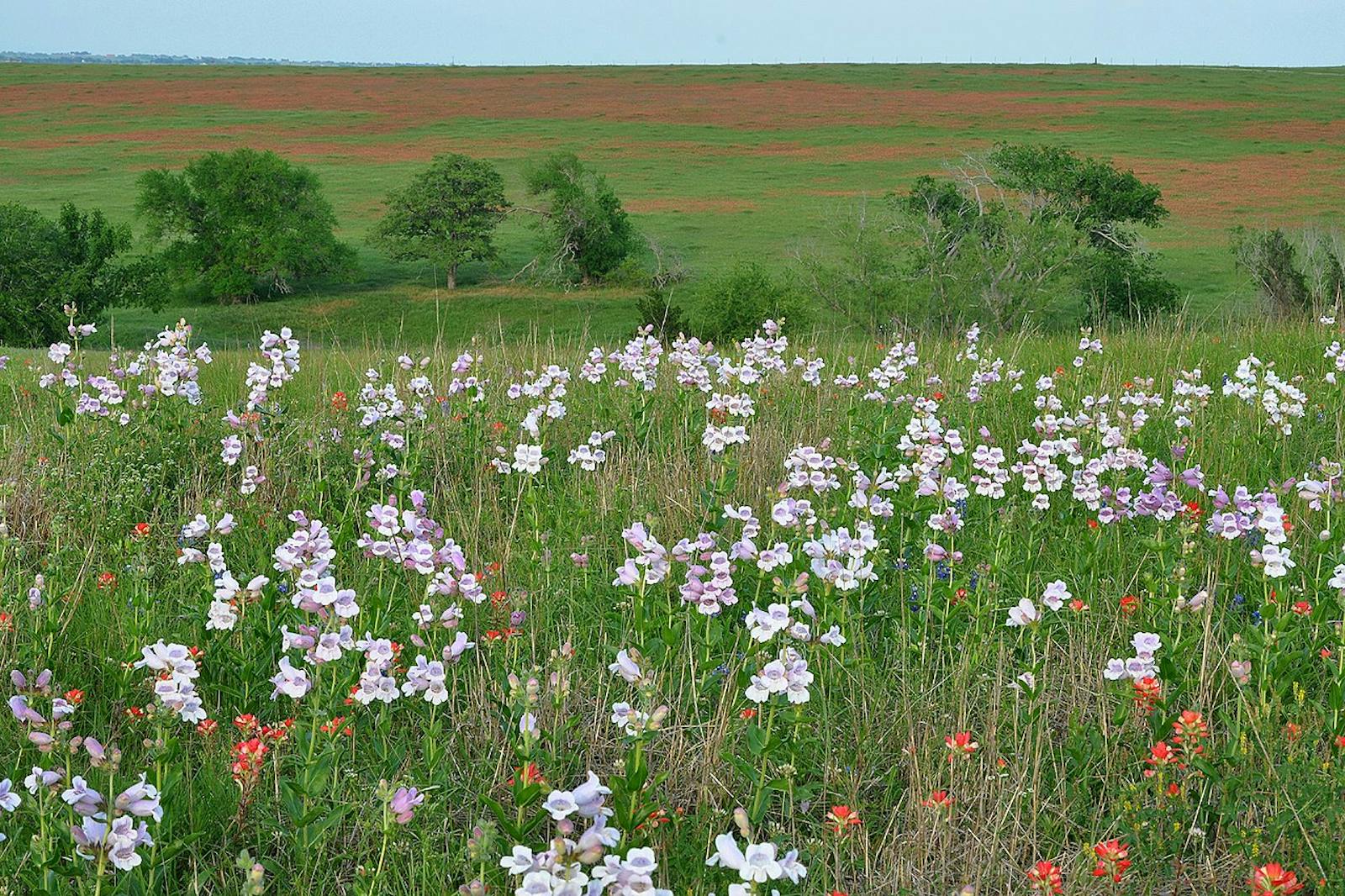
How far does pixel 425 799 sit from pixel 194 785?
0.68 metres

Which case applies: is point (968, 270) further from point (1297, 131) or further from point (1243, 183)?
point (1297, 131)

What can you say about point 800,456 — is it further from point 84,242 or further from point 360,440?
point 84,242

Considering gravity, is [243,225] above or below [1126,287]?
below

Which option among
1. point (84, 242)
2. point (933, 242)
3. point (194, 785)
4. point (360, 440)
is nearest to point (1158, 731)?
point (194, 785)

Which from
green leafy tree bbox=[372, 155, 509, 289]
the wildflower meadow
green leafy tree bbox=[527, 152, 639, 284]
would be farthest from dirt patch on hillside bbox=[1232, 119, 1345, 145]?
the wildflower meadow

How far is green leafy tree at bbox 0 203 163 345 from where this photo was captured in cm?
3578

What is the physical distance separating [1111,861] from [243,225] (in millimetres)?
49354

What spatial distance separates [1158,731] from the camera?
319 centimetres

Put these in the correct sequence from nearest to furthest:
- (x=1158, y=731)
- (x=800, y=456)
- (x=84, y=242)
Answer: (x=1158, y=731)
(x=800, y=456)
(x=84, y=242)

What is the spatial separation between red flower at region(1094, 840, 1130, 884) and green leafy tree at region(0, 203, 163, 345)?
36.5 metres

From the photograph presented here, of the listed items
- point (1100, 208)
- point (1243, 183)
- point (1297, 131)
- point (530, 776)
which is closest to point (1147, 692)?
point (530, 776)

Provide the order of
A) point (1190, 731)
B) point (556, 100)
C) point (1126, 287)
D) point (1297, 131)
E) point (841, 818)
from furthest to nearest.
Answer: point (556, 100), point (1297, 131), point (1126, 287), point (1190, 731), point (841, 818)

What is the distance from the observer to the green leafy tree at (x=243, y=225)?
4662cm

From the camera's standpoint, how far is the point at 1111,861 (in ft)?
8.47
